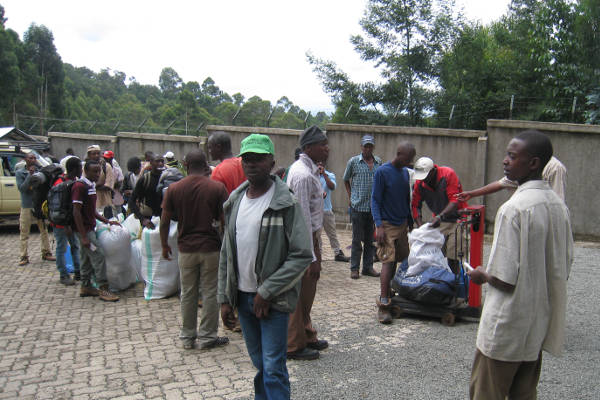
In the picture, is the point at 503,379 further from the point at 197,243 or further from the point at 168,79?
the point at 168,79

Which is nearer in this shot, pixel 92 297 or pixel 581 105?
pixel 92 297

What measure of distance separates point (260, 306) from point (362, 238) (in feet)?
16.4

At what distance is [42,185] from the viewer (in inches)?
298

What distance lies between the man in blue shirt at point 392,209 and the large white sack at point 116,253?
3.53 m

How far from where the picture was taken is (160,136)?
616 inches

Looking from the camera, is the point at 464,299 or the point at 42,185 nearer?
the point at 464,299

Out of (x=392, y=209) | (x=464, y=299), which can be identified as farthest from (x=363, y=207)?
(x=464, y=299)

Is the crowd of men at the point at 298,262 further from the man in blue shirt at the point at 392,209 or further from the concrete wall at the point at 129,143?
the concrete wall at the point at 129,143

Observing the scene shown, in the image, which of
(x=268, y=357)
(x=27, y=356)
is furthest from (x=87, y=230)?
(x=268, y=357)

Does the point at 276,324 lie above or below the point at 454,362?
above

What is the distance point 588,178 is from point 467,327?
6457 millimetres

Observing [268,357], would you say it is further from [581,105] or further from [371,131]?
[581,105]

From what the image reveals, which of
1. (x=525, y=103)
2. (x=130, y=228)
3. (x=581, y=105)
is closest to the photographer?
(x=130, y=228)

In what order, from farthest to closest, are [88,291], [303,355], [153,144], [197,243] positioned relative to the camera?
[153,144]
[88,291]
[197,243]
[303,355]
